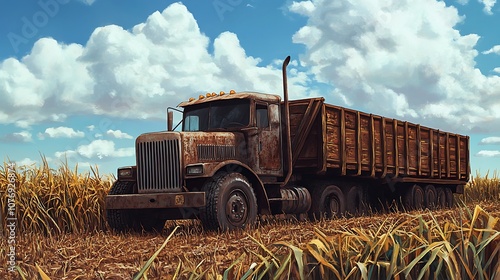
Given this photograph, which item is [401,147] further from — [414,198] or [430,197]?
[430,197]

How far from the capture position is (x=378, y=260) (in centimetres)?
401

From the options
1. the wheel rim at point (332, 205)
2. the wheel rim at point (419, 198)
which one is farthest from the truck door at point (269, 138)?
the wheel rim at point (419, 198)

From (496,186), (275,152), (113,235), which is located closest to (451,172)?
(496,186)

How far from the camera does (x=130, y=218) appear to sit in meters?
11.4

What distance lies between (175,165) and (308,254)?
6980 millimetres

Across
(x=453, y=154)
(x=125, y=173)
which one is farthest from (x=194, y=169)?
(x=453, y=154)

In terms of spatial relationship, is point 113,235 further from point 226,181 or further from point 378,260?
point 378,260

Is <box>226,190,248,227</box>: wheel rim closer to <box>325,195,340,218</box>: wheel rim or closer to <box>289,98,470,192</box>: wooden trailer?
<box>289,98,470,192</box>: wooden trailer

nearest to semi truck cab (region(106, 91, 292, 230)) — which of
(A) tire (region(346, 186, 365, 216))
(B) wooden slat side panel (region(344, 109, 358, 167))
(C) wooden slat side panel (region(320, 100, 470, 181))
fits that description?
(C) wooden slat side panel (region(320, 100, 470, 181))

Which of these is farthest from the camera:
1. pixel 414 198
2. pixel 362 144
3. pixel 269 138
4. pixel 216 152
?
pixel 414 198

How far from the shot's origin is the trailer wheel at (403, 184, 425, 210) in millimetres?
17344

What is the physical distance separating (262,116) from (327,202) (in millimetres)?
3174

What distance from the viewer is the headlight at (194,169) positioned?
10.3 meters

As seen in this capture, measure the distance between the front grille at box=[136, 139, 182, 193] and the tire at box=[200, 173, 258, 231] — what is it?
0.70 metres
